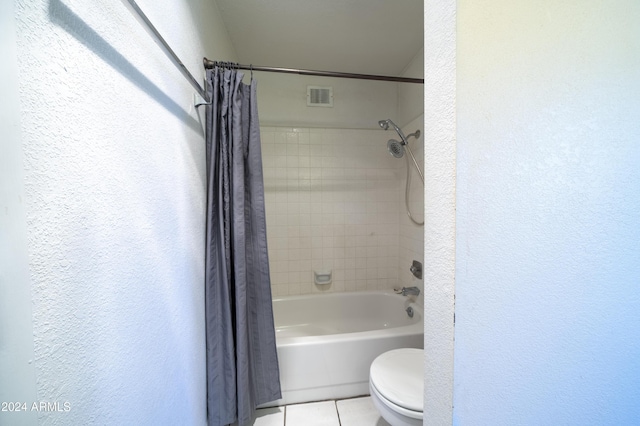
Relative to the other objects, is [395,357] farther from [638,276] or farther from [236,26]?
[236,26]

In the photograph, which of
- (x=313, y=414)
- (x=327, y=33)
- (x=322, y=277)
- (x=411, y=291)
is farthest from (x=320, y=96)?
(x=313, y=414)

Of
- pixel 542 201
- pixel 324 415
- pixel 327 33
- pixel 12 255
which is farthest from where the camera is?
pixel 327 33

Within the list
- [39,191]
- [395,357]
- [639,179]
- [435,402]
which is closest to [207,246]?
[39,191]

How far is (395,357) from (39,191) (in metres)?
1.37

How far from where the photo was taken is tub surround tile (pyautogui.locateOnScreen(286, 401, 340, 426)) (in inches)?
45.8

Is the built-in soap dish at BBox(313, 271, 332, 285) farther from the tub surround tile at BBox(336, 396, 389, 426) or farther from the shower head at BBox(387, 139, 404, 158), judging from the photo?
the shower head at BBox(387, 139, 404, 158)

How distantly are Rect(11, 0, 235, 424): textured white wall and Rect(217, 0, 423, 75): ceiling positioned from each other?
25.8 inches

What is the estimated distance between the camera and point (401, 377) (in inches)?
37.7

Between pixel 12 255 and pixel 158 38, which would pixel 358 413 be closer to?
pixel 12 255

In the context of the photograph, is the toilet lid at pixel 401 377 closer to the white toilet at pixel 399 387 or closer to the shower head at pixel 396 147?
the white toilet at pixel 399 387

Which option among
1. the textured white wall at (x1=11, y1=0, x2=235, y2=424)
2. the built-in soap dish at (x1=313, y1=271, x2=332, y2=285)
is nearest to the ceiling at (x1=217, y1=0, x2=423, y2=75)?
the textured white wall at (x1=11, y1=0, x2=235, y2=424)

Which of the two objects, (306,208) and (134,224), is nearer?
(134,224)

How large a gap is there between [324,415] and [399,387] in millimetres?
605

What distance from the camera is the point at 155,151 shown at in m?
0.65
